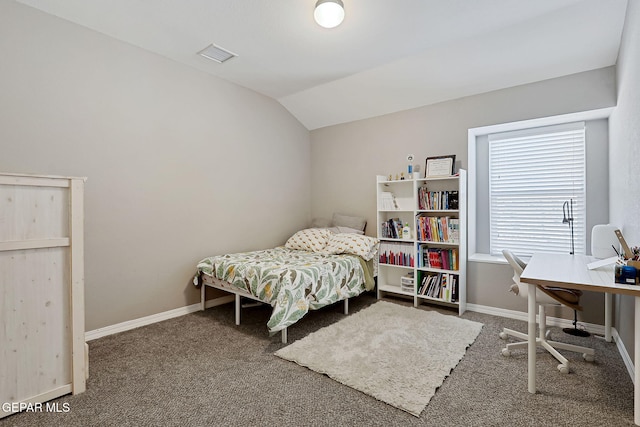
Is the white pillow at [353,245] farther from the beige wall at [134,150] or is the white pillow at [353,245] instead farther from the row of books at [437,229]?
the beige wall at [134,150]

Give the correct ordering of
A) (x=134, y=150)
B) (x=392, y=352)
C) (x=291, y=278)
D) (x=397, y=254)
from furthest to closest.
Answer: (x=397, y=254) < (x=134, y=150) < (x=291, y=278) < (x=392, y=352)

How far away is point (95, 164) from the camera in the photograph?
8.91 feet

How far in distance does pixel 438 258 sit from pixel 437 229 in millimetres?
324

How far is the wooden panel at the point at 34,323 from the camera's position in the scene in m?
1.68

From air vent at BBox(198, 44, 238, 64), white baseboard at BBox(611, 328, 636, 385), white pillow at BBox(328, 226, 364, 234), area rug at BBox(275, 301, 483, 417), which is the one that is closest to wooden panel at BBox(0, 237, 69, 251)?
area rug at BBox(275, 301, 483, 417)

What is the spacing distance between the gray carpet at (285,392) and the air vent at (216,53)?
106 inches

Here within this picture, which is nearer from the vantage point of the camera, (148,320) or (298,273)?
(298,273)

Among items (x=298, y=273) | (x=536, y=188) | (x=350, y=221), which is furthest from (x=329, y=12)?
(x=536, y=188)

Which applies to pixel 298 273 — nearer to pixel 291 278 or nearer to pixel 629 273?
pixel 291 278

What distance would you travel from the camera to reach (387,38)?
2760mm

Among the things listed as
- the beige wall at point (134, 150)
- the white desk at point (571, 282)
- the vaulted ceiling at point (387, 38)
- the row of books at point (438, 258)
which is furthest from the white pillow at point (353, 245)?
the vaulted ceiling at point (387, 38)

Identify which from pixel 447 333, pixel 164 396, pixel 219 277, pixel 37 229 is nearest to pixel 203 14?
pixel 37 229

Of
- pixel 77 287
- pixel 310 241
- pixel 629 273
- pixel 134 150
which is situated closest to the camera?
pixel 629 273

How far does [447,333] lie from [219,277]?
7.18 ft
